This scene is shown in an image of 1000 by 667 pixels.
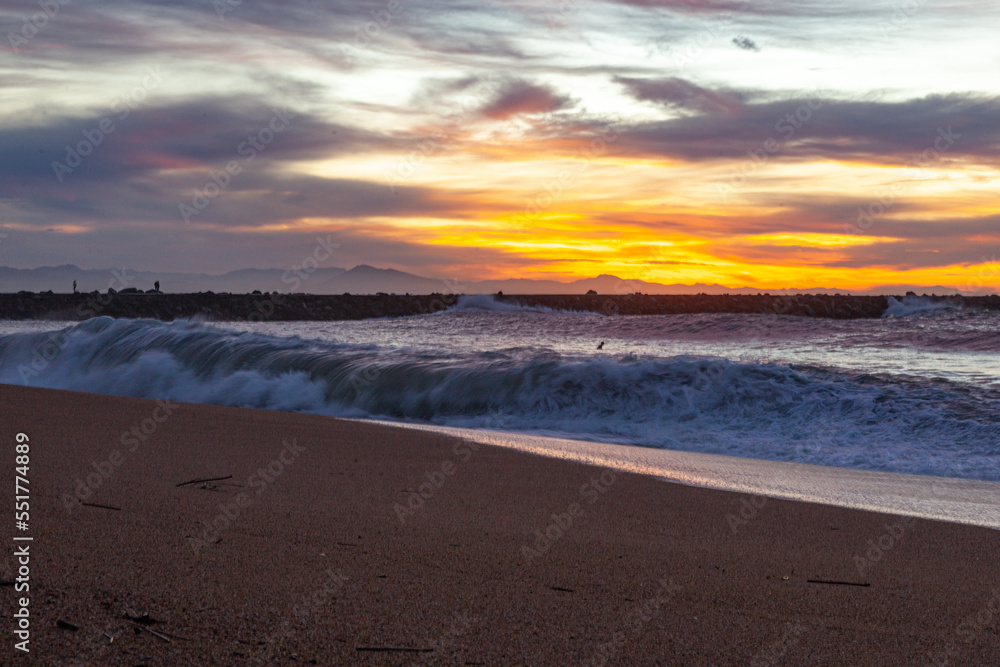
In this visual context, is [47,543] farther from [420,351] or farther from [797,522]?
[420,351]

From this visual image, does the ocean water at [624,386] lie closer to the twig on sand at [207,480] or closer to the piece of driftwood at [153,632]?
the twig on sand at [207,480]

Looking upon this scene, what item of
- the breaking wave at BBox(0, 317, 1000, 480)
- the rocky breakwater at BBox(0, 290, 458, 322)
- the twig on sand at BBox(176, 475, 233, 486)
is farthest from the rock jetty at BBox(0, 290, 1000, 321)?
the twig on sand at BBox(176, 475, 233, 486)

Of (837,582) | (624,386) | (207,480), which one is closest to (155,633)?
(207,480)

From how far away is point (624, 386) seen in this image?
12500 mm

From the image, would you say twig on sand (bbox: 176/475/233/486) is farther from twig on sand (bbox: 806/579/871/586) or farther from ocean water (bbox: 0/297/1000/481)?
ocean water (bbox: 0/297/1000/481)

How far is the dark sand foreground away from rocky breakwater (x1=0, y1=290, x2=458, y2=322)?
3564cm

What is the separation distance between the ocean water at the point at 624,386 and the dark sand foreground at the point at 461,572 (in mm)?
4408

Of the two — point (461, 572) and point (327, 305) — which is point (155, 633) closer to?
point (461, 572)

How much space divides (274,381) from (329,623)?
40.3 ft

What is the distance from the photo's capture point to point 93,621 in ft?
8.46

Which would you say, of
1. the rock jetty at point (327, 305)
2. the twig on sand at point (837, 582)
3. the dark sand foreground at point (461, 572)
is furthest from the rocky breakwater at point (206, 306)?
the twig on sand at point (837, 582)

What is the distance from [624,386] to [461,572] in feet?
30.4

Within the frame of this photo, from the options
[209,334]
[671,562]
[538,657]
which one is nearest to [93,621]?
[538,657]

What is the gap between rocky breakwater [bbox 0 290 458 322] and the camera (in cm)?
3912
